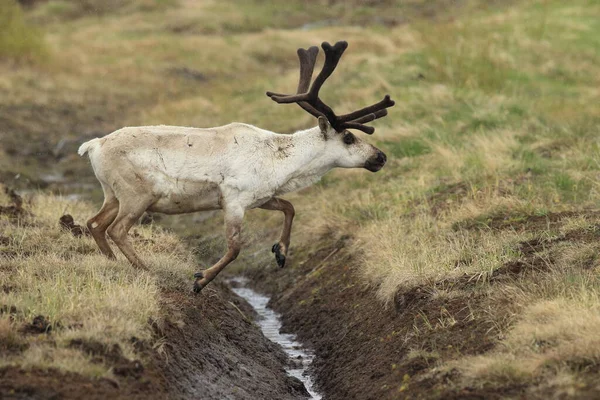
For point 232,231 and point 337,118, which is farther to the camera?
point 337,118

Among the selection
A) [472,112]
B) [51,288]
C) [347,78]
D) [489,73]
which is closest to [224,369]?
[51,288]

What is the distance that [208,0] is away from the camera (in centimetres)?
5100

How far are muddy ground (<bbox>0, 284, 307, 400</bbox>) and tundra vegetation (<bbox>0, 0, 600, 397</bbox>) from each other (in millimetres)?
187

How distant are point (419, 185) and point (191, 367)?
575 centimetres

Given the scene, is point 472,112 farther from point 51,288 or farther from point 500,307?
point 51,288

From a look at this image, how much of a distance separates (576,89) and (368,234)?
445 inches

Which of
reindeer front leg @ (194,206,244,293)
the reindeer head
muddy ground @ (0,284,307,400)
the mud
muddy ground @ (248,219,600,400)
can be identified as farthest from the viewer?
the mud

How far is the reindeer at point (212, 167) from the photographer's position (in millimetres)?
9102

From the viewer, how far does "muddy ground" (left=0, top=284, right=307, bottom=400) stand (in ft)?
20.2

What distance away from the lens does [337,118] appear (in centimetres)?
980

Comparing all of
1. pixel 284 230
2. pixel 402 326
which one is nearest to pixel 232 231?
pixel 284 230

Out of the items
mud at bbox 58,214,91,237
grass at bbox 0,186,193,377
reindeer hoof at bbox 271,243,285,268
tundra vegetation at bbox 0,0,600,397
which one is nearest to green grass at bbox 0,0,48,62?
tundra vegetation at bbox 0,0,600,397

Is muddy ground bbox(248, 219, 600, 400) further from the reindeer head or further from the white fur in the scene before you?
the white fur

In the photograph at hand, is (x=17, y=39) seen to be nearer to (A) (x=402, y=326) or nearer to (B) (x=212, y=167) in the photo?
(B) (x=212, y=167)
